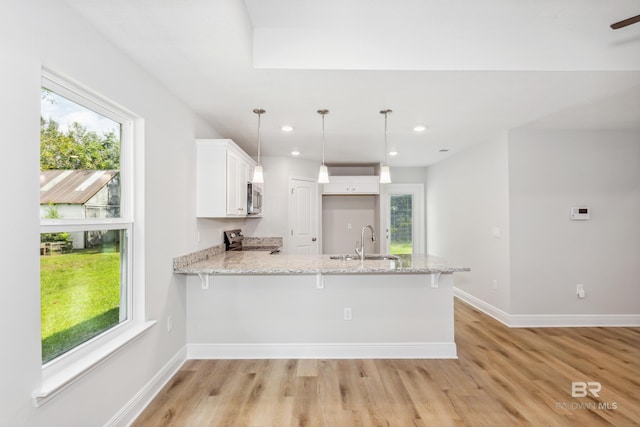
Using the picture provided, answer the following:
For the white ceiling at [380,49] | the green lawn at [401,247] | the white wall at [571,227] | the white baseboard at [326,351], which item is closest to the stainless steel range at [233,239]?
the white baseboard at [326,351]

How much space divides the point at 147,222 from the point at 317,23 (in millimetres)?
1857

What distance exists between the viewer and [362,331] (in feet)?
10.4

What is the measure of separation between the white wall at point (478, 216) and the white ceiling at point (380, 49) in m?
1.45

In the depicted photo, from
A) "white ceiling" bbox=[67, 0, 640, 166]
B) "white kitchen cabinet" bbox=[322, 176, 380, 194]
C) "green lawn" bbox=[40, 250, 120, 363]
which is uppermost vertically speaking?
"white ceiling" bbox=[67, 0, 640, 166]

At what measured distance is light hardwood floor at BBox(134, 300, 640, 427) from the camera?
7.20ft

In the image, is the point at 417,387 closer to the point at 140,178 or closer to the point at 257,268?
the point at 257,268

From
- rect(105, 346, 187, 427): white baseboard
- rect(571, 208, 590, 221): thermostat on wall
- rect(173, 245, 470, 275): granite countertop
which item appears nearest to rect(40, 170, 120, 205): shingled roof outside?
rect(173, 245, 470, 275): granite countertop

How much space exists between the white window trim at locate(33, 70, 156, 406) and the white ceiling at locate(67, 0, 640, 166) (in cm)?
41

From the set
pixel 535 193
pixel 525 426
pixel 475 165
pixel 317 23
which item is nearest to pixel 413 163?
pixel 475 165

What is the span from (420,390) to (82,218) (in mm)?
2605

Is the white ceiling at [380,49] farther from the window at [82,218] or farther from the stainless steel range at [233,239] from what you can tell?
the stainless steel range at [233,239]

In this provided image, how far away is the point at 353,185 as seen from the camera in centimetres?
624

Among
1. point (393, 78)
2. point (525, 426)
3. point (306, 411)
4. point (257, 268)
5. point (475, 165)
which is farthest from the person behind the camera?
point (475, 165)

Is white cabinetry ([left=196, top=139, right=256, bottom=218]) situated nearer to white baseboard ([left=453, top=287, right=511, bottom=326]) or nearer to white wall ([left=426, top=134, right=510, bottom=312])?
white wall ([left=426, top=134, right=510, bottom=312])
